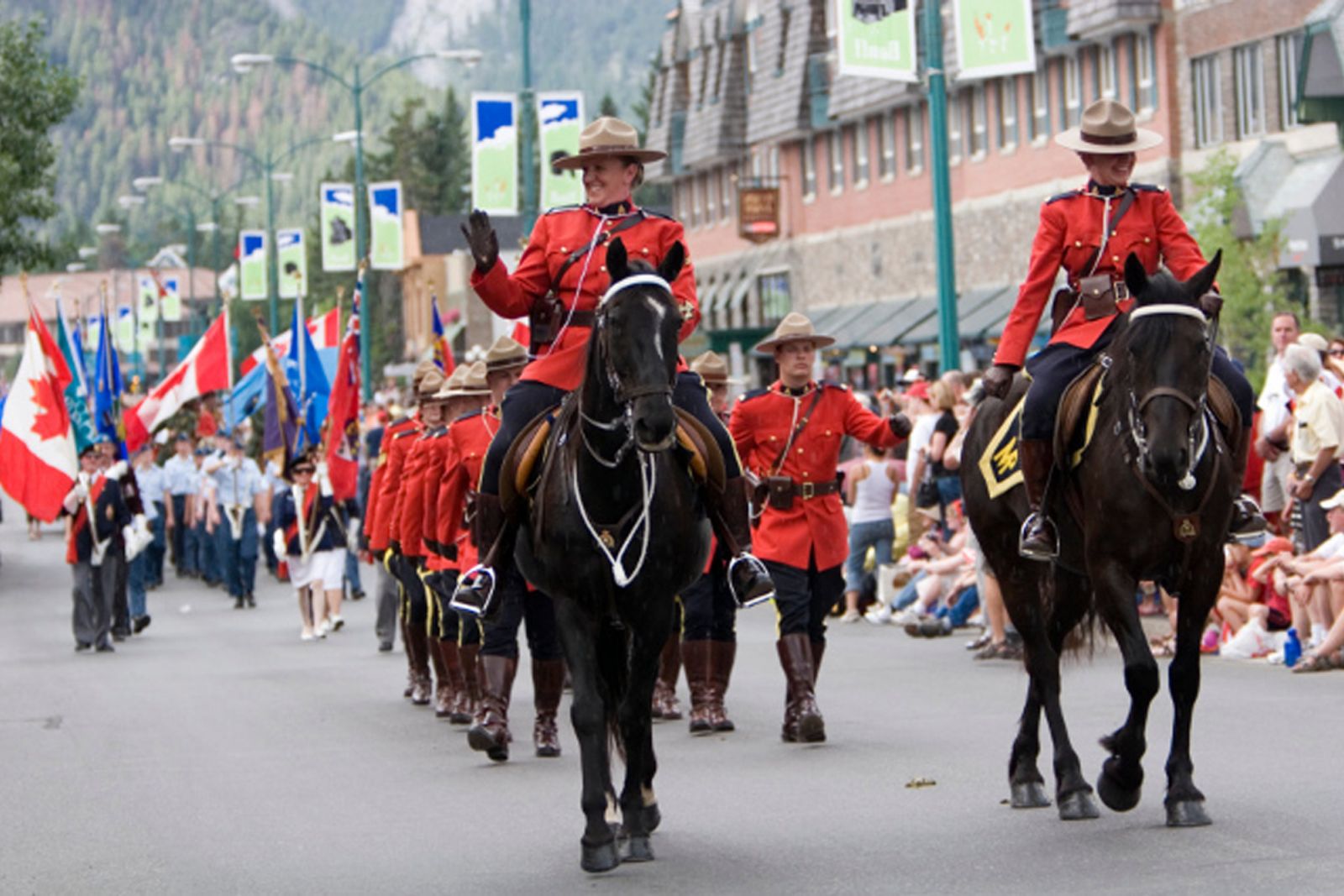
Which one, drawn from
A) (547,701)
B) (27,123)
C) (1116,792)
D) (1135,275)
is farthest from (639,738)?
(27,123)

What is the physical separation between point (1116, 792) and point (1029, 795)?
814 millimetres

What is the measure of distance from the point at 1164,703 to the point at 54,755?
645 centimetres

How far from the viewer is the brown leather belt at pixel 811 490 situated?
14.9 m

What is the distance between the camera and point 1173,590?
1040cm

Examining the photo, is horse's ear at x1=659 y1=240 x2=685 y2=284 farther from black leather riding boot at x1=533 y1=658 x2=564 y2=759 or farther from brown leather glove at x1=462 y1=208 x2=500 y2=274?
black leather riding boot at x1=533 y1=658 x2=564 y2=759

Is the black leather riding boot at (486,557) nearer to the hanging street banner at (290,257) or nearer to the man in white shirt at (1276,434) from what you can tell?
the man in white shirt at (1276,434)

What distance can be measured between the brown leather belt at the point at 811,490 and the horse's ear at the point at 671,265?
16.1 ft

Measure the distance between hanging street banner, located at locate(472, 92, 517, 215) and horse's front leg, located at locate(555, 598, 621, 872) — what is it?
27.4 metres

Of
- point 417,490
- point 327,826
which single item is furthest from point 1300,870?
point 417,490

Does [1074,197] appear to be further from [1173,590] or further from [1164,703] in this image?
[1164,703]

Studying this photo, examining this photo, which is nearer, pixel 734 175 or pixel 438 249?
pixel 734 175

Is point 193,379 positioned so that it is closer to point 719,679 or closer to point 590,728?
point 719,679

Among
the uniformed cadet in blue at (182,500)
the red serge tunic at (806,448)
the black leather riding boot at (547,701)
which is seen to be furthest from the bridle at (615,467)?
the uniformed cadet in blue at (182,500)

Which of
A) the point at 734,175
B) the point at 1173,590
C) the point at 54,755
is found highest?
the point at 734,175
